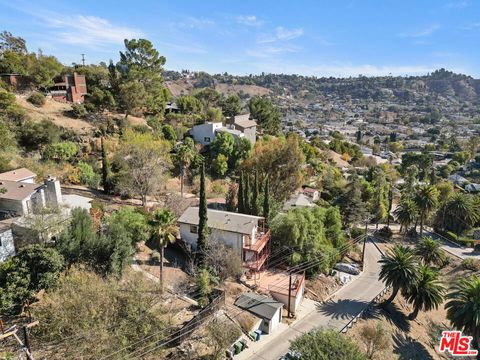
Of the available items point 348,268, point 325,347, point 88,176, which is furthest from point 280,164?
point 325,347

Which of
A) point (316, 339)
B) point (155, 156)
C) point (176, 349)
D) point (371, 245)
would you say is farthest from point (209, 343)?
point (371, 245)

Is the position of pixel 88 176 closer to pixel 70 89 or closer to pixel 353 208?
pixel 70 89

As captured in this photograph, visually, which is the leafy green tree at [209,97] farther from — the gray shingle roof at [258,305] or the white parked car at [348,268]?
the gray shingle roof at [258,305]

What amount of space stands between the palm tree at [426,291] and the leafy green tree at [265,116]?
186ft

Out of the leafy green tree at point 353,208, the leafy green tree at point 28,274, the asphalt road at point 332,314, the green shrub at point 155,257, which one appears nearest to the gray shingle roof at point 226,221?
the green shrub at point 155,257

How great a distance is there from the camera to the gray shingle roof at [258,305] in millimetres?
25547

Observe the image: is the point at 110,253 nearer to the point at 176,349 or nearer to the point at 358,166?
the point at 176,349

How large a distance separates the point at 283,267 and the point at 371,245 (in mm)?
21509

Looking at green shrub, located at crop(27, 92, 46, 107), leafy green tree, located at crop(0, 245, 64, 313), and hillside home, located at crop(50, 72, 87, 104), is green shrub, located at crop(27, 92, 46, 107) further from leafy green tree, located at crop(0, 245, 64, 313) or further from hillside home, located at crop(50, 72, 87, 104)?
leafy green tree, located at crop(0, 245, 64, 313)

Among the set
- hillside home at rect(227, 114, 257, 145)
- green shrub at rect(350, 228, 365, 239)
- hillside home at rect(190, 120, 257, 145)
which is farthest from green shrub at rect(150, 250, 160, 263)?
hillside home at rect(227, 114, 257, 145)

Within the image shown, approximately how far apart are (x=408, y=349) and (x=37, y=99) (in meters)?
65.6

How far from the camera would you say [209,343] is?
2130 cm

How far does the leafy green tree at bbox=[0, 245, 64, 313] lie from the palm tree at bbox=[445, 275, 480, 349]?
107 ft

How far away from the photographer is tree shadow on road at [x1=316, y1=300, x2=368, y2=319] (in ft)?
98.1
